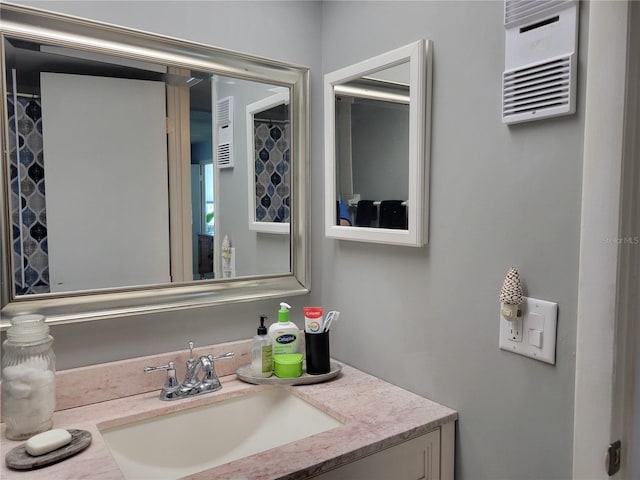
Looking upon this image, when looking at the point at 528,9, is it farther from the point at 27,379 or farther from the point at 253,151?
the point at 27,379

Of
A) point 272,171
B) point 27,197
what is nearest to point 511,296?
point 272,171

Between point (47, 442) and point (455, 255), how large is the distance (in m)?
1.01

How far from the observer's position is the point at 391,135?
4.38 ft

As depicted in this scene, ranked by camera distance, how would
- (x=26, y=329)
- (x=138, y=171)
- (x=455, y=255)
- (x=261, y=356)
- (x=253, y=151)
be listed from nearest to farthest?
1. (x=26, y=329)
2. (x=455, y=255)
3. (x=138, y=171)
4. (x=261, y=356)
5. (x=253, y=151)

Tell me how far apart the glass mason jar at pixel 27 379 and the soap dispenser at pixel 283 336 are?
1.91 feet

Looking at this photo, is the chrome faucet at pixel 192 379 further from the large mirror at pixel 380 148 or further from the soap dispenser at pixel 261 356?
the large mirror at pixel 380 148

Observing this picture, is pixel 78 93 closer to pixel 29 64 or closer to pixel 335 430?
pixel 29 64

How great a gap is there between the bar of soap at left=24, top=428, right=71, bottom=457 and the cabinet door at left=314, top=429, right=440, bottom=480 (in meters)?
0.55

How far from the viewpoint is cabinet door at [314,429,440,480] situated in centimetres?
105

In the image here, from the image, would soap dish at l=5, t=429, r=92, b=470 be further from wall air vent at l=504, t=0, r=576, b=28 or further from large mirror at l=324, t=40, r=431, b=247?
wall air vent at l=504, t=0, r=576, b=28

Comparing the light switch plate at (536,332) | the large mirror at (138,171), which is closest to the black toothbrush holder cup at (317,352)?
the large mirror at (138,171)

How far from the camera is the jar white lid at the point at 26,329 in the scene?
3.56 feet

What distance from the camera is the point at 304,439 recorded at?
1092 millimetres

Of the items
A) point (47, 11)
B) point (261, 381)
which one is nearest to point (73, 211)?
point (47, 11)
